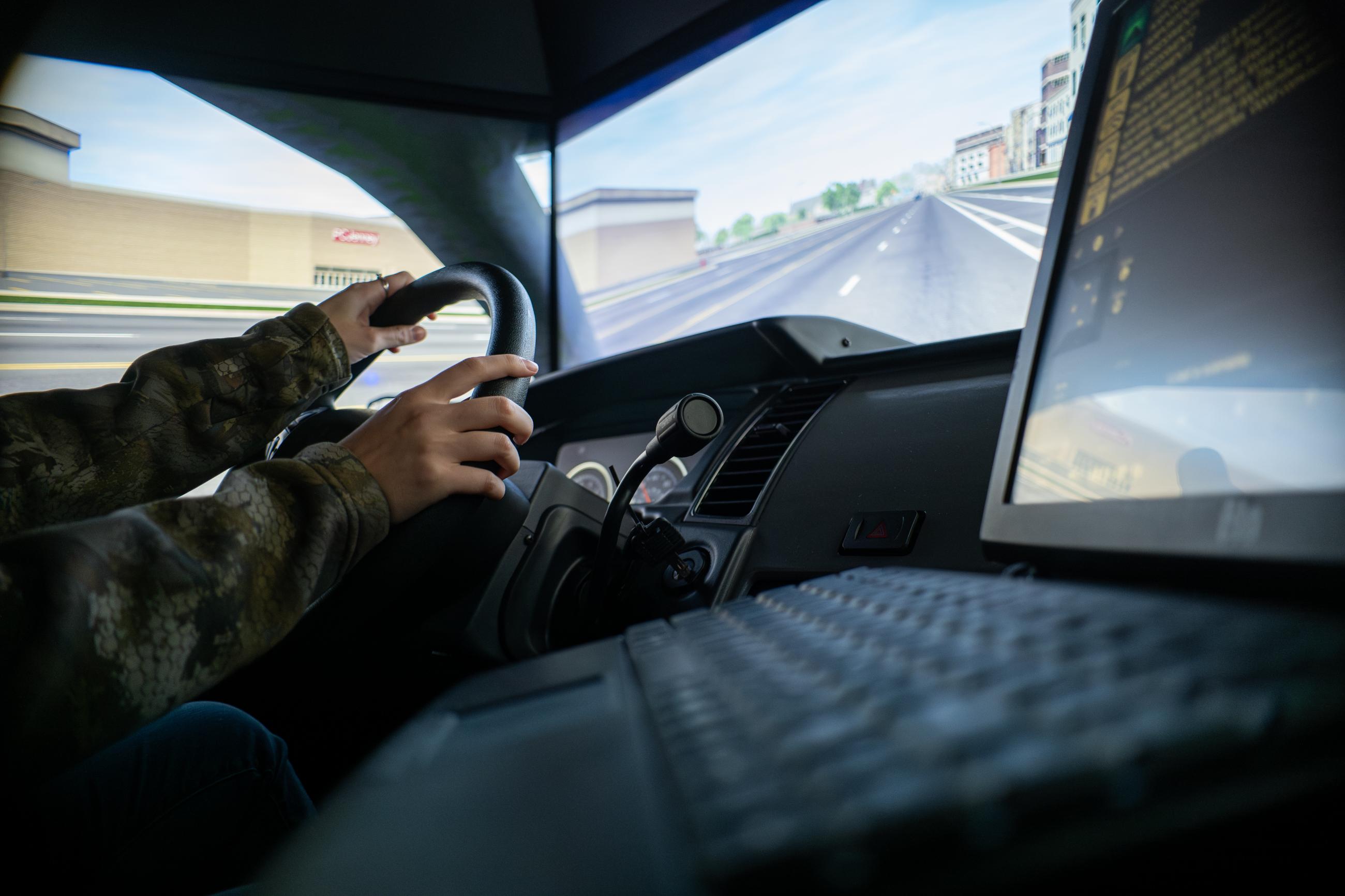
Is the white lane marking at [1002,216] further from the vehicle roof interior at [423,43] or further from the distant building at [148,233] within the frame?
the distant building at [148,233]

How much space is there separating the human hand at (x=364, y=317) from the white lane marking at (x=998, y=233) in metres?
1.32

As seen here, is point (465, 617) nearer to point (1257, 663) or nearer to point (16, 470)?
point (16, 470)

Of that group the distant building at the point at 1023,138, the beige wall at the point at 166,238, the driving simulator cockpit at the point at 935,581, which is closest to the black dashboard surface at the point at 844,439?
the driving simulator cockpit at the point at 935,581

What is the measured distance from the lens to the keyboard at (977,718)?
0.48 feet

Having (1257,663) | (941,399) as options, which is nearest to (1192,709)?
(1257,663)

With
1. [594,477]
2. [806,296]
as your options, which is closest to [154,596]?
[594,477]

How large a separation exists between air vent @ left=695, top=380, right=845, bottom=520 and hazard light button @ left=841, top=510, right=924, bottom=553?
0.17 metres

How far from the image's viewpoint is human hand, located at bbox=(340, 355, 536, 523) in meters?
0.59

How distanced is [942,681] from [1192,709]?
68mm

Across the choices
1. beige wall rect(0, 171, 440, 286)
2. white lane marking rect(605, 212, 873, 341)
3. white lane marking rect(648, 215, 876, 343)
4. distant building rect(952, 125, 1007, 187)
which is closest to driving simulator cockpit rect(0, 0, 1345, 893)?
distant building rect(952, 125, 1007, 187)

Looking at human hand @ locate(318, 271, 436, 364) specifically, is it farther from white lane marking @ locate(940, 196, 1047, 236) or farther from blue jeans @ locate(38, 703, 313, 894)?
white lane marking @ locate(940, 196, 1047, 236)

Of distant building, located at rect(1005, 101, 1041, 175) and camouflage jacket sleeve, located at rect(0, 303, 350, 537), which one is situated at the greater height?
distant building, located at rect(1005, 101, 1041, 175)

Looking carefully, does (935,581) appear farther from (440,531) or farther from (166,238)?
(166,238)

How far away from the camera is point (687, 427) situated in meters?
0.72
